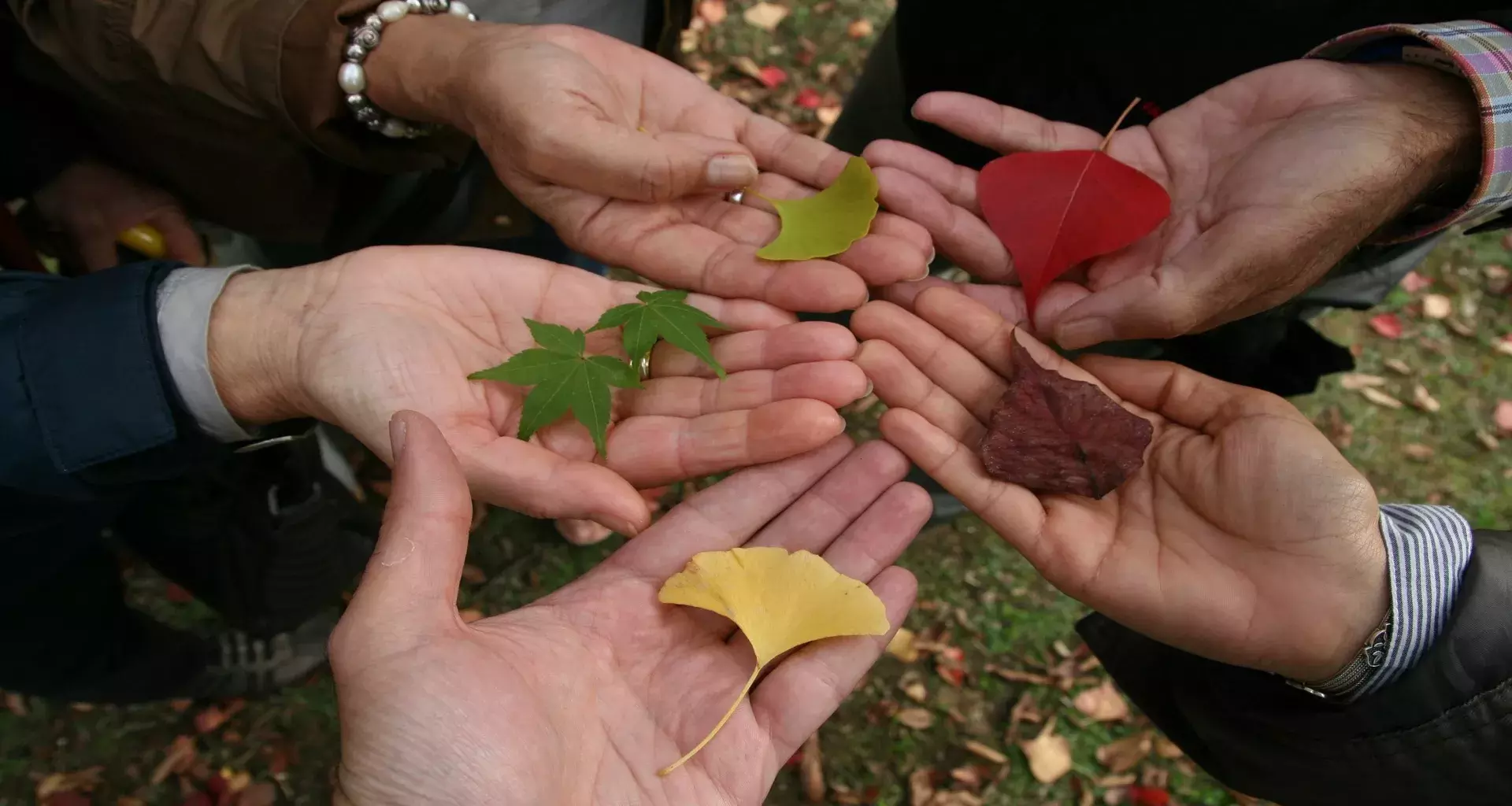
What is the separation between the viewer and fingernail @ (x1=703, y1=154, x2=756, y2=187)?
2.10 m

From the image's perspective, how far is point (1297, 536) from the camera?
1660 mm

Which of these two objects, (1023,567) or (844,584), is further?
(1023,567)

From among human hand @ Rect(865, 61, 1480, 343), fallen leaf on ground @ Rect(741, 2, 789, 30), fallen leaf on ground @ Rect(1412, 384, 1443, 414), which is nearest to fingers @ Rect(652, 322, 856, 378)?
human hand @ Rect(865, 61, 1480, 343)

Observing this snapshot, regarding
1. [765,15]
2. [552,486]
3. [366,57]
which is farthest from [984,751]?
[765,15]

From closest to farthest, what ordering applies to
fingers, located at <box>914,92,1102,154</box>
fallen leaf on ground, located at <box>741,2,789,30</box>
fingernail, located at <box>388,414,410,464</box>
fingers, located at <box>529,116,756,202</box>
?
fingernail, located at <box>388,414,410,464</box>, fingers, located at <box>529,116,756,202</box>, fingers, located at <box>914,92,1102,154</box>, fallen leaf on ground, located at <box>741,2,789,30</box>

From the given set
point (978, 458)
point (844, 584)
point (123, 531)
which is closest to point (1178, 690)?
point (978, 458)

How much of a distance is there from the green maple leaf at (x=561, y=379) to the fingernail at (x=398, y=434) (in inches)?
10.7

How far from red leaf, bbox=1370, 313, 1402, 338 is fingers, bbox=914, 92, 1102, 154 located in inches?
101

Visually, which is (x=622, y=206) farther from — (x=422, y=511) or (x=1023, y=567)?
(x=1023, y=567)

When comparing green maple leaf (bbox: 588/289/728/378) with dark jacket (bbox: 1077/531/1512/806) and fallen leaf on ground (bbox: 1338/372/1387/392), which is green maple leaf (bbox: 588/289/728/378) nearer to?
dark jacket (bbox: 1077/531/1512/806)

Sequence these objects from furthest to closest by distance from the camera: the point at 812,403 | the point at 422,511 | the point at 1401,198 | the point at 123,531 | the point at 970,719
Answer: the point at 970,719 < the point at 123,531 < the point at 1401,198 < the point at 812,403 < the point at 422,511

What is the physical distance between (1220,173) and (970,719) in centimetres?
196

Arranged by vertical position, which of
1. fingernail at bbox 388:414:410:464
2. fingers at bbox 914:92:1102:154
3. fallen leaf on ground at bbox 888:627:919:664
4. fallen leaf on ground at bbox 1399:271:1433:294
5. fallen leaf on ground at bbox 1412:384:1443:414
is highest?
fingers at bbox 914:92:1102:154

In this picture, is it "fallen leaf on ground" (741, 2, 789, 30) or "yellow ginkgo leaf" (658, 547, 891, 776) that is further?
"fallen leaf on ground" (741, 2, 789, 30)
